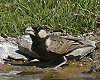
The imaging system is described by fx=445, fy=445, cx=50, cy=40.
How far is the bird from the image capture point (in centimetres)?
779

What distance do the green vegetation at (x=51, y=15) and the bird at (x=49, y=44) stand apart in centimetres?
182

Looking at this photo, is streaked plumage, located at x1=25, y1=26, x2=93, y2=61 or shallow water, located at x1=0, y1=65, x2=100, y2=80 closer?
shallow water, located at x1=0, y1=65, x2=100, y2=80

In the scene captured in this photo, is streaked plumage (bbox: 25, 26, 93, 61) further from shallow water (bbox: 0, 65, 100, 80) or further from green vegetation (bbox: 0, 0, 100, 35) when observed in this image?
green vegetation (bbox: 0, 0, 100, 35)

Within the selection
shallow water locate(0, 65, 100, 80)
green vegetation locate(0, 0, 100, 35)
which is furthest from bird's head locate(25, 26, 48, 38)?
green vegetation locate(0, 0, 100, 35)

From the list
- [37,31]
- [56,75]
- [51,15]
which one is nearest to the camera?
[56,75]

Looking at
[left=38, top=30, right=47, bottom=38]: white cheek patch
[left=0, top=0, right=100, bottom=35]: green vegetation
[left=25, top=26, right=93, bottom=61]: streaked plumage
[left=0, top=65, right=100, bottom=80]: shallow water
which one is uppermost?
[left=0, top=0, right=100, bottom=35]: green vegetation

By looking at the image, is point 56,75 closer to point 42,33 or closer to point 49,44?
point 49,44

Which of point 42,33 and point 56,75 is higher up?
point 42,33

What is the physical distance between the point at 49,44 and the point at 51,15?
101 inches

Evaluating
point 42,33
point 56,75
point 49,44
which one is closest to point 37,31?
point 42,33

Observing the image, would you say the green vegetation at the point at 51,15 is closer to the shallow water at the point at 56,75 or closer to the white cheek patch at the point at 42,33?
the white cheek patch at the point at 42,33

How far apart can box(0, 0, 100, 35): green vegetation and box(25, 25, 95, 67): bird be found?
182 centimetres

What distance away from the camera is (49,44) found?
7832 millimetres

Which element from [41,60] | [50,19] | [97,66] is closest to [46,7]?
[50,19]
